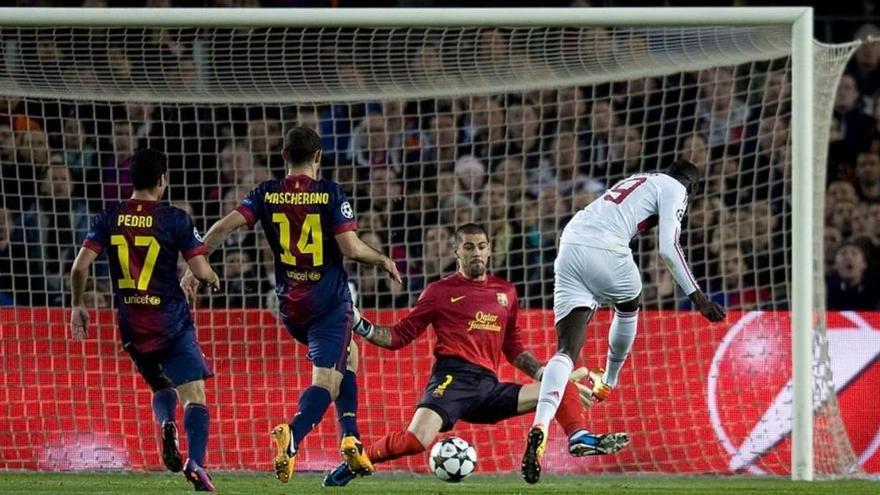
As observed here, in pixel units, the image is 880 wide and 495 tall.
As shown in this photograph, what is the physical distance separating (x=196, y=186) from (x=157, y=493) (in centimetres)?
373

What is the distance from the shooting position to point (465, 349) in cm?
956

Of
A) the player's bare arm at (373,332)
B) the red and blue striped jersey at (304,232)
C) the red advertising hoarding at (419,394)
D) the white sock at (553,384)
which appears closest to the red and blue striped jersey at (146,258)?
the red and blue striped jersey at (304,232)

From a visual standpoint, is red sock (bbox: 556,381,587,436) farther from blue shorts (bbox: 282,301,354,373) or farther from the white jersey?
blue shorts (bbox: 282,301,354,373)

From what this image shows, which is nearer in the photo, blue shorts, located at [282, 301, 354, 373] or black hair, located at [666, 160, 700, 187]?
blue shorts, located at [282, 301, 354, 373]

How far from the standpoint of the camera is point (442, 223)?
12289 mm

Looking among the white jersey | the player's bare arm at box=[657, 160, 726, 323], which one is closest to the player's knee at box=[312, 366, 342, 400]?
the white jersey

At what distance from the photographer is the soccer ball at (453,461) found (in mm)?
9016

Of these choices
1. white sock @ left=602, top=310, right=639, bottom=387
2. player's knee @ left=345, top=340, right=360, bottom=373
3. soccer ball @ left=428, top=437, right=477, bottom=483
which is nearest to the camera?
soccer ball @ left=428, top=437, right=477, bottom=483

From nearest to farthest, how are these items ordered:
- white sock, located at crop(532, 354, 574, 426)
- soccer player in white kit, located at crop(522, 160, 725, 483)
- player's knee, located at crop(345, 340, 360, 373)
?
white sock, located at crop(532, 354, 574, 426)
soccer player in white kit, located at crop(522, 160, 725, 483)
player's knee, located at crop(345, 340, 360, 373)

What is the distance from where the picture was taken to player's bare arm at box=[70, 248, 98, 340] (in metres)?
8.56

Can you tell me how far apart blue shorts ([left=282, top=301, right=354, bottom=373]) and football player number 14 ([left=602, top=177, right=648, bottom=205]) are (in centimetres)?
159

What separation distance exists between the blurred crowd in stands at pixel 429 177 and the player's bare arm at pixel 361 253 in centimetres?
301

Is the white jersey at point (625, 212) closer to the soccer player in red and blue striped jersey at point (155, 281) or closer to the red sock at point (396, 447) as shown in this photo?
the red sock at point (396, 447)

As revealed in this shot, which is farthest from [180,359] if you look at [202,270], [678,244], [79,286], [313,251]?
[678,244]
